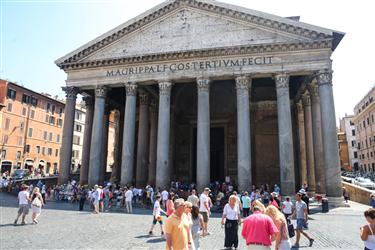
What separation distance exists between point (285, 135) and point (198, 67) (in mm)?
6473

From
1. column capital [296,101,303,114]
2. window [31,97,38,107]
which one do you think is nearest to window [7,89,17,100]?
window [31,97,38,107]

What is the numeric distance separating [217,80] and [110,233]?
1297cm

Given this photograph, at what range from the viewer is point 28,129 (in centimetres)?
3603

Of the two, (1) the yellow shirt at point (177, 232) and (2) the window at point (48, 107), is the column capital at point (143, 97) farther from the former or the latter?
(2) the window at point (48, 107)

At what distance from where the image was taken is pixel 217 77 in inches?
691

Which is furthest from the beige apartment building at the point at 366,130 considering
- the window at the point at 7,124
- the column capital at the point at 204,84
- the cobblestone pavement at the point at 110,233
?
the window at the point at 7,124

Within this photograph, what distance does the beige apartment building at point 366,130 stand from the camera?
144 ft

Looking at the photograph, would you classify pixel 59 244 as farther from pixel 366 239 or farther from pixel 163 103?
pixel 163 103

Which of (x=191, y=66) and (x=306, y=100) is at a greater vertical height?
(x=191, y=66)

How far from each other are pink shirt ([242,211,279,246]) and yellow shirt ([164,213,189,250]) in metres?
0.88

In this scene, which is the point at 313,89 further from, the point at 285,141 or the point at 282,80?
the point at 285,141

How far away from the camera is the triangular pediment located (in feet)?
55.5

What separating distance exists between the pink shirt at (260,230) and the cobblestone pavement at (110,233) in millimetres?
3105

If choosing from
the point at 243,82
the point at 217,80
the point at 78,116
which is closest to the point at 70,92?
the point at 217,80
